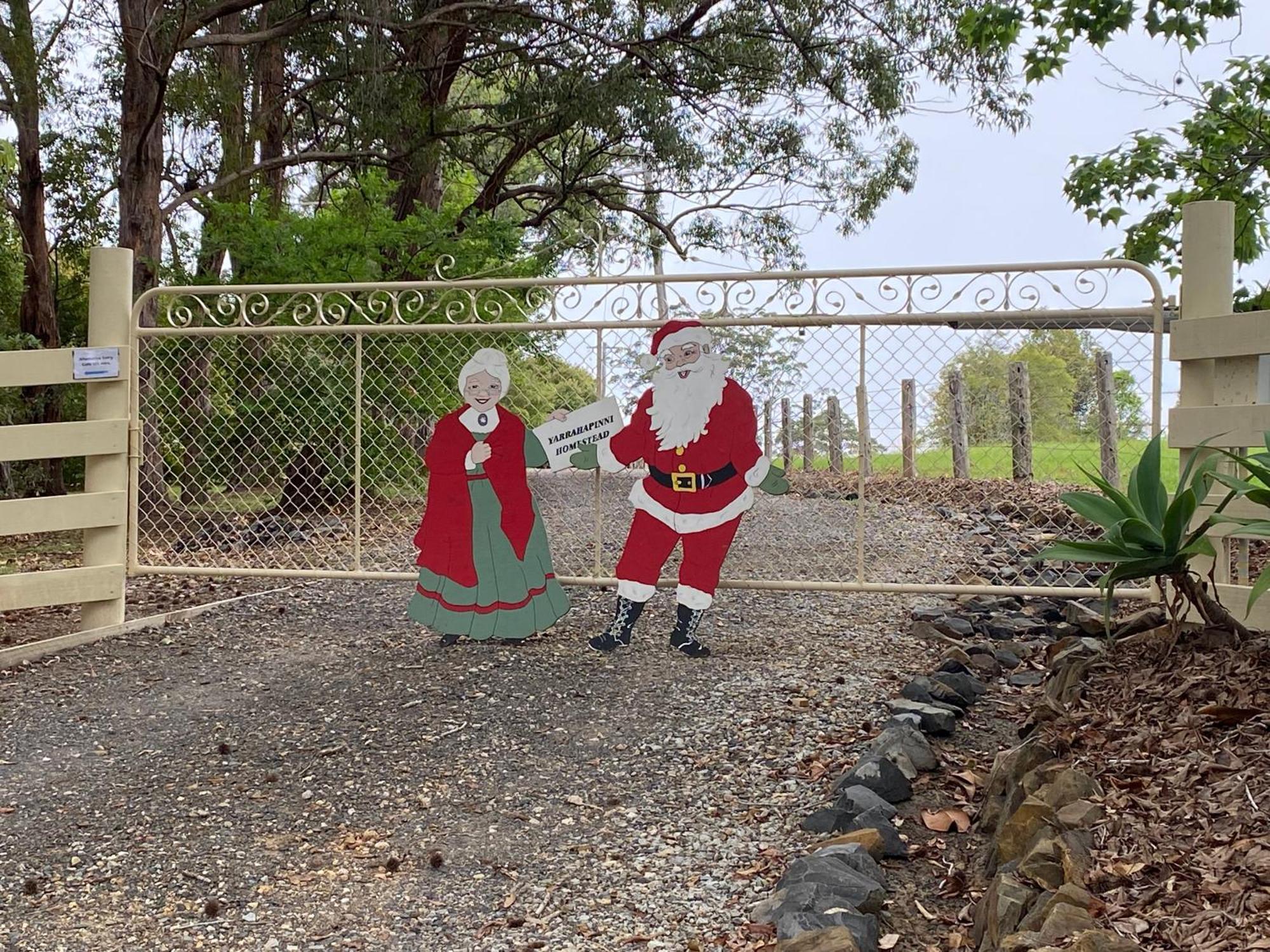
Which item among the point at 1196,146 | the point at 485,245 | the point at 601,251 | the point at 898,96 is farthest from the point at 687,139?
the point at 601,251

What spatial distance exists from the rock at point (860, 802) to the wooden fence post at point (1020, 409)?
9.63 feet

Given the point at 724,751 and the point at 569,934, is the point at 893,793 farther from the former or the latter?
the point at 569,934

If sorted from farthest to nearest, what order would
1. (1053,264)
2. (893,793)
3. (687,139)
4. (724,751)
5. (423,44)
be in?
(687,139), (423,44), (1053,264), (724,751), (893,793)

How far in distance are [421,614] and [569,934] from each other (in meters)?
2.78

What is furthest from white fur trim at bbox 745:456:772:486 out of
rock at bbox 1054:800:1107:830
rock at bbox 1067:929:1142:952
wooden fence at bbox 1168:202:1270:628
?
rock at bbox 1067:929:1142:952

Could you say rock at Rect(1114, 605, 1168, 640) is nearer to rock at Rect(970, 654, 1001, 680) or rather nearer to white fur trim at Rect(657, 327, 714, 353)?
rock at Rect(970, 654, 1001, 680)

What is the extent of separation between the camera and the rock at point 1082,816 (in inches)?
114

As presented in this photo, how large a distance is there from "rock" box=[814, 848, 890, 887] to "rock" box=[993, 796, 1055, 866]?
355 mm

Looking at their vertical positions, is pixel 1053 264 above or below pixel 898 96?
below

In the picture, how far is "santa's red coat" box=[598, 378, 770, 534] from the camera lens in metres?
5.50

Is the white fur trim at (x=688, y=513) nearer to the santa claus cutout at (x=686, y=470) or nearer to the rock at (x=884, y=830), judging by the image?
the santa claus cutout at (x=686, y=470)

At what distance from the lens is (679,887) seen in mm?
3453

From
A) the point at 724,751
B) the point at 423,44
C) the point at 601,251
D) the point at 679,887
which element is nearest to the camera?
the point at 679,887

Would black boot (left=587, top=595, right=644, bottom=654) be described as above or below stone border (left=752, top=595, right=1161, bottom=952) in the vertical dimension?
above
